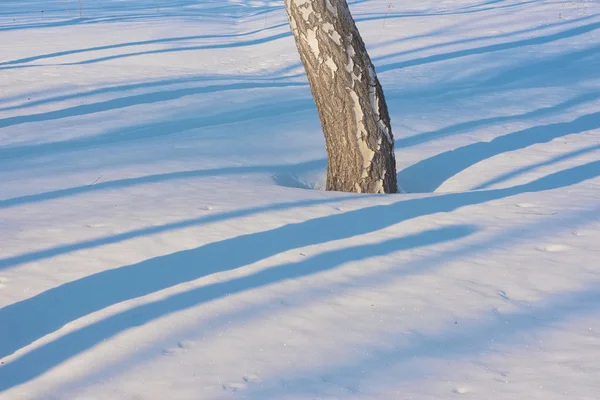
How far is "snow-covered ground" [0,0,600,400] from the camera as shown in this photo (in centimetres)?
264

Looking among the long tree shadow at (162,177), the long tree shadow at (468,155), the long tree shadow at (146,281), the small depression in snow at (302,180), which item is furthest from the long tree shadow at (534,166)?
the long tree shadow at (162,177)

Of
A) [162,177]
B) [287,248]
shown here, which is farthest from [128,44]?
[287,248]

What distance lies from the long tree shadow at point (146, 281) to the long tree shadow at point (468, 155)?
1094mm

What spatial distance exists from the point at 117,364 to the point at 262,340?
0.58 m

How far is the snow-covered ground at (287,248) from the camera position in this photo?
8.67 feet

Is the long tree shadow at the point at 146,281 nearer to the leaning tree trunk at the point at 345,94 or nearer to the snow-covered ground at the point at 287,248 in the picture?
the snow-covered ground at the point at 287,248

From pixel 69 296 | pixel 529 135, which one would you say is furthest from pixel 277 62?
pixel 69 296

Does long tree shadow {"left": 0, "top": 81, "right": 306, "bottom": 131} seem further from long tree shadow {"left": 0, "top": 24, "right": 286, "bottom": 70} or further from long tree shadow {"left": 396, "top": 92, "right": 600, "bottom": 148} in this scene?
long tree shadow {"left": 0, "top": 24, "right": 286, "bottom": 70}

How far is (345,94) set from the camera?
5027mm

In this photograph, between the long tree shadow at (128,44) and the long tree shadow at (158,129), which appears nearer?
the long tree shadow at (158,129)

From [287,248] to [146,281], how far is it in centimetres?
80

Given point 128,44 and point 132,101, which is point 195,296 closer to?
point 132,101

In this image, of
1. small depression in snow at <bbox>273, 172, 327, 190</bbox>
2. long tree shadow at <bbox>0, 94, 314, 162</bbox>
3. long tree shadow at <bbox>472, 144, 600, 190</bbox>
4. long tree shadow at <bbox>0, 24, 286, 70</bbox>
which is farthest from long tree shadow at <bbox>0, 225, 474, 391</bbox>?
long tree shadow at <bbox>0, 24, 286, 70</bbox>

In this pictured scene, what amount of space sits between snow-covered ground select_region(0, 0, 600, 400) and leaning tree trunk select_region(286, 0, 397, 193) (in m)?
0.48
